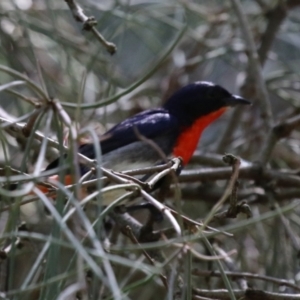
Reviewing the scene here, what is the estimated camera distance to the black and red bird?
3.68 metres

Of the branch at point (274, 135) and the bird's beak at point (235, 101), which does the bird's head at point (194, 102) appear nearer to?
the bird's beak at point (235, 101)

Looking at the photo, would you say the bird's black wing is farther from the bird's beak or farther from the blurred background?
the bird's beak

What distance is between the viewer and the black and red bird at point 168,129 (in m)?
3.68

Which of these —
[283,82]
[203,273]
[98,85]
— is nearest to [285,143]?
[283,82]

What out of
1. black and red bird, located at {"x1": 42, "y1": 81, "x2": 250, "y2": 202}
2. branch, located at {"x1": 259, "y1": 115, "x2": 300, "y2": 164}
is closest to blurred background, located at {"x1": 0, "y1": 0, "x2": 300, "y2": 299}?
branch, located at {"x1": 259, "y1": 115, "x2": 300, "y2": 164}

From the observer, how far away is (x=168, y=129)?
3.95 metres

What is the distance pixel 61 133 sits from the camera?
1563 millimetres

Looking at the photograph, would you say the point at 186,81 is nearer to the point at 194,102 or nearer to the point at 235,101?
the point at 194,102

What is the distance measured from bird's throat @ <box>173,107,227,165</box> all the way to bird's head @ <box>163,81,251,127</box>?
0.02m

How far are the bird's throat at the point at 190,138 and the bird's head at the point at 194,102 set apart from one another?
0.07 feet

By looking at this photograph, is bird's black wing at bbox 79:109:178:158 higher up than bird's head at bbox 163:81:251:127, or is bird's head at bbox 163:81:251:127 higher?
bird's head at bbox 163:81:251:127

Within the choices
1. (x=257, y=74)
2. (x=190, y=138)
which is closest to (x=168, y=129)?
(x=190, y=138)

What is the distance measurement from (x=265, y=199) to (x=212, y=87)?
0.98 m

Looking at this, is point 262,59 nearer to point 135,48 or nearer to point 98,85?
point 98,85
